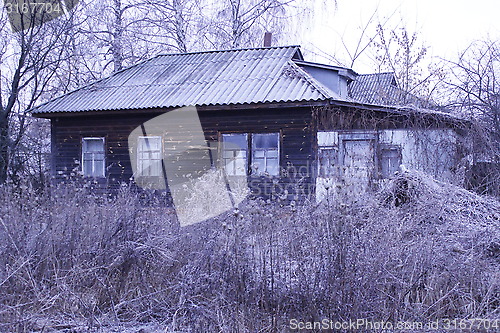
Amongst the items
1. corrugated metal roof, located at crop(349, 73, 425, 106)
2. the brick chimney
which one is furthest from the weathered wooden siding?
corrugated metal roof, located at crop(349, 73, 425, 106)

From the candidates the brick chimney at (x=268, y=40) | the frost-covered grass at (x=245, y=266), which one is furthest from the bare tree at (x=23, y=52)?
the frost-covered grass at (x=245, y=266)

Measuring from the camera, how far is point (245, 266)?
425 cm

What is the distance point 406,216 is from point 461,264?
4.46 ft

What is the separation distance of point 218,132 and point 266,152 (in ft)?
4.44

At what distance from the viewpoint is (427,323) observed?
12.4ft

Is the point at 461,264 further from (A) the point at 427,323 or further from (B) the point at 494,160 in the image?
(B) the point at 494,160

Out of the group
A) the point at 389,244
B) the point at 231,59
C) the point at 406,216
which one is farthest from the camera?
the point at 231,59

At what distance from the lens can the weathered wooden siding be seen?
37.0 ft

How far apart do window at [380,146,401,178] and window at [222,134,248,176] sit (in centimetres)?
323

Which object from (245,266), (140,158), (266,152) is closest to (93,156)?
(140,158)

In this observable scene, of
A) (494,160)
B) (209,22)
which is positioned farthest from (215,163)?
(209,22)

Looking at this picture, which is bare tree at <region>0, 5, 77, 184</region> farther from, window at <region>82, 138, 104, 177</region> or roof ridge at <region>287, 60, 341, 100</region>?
roof ridge at <region>287, 60, 341, 100</region>

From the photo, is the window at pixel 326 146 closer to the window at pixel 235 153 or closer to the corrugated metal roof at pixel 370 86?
the window at pixel 235 153

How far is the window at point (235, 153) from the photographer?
11.8 m
